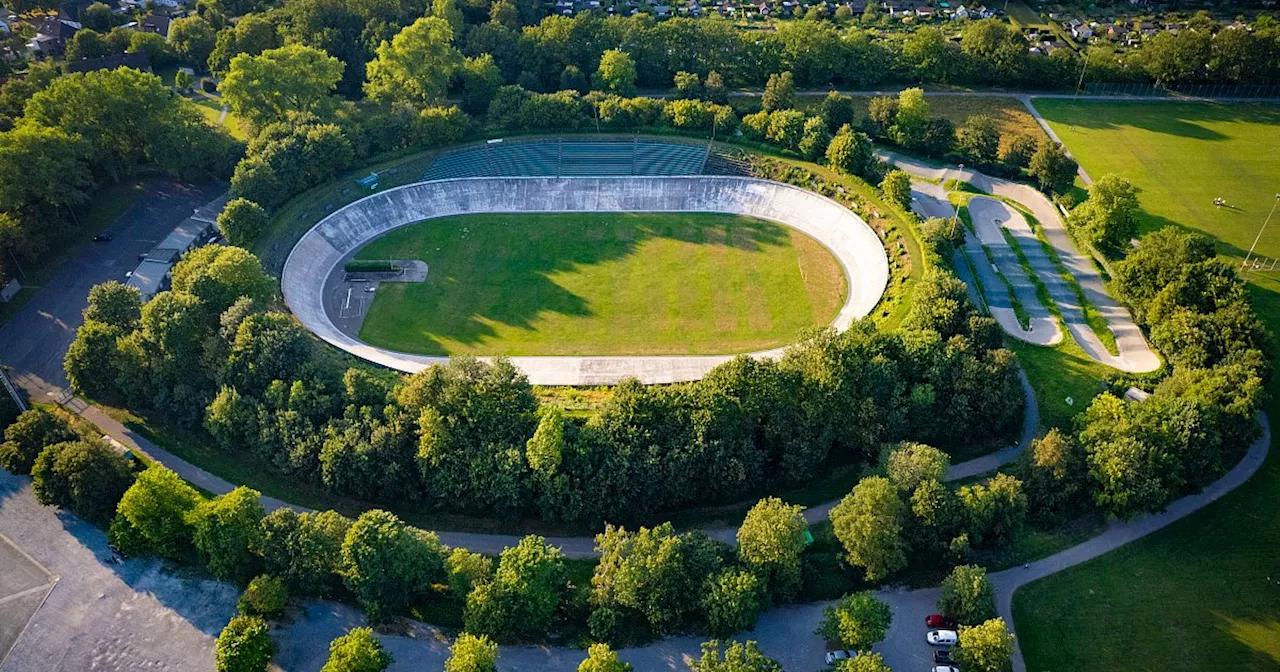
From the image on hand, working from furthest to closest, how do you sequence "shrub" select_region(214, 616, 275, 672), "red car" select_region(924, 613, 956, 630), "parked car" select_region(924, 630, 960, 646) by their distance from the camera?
"red car" select_region(924, 613, 956, 630) < "parked car" select_region(924, 630, 960, 646) < "shrub" select_region(214, 616, 275, 672)

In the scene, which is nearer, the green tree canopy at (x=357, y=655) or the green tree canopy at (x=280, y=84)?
the green tree canopy at (x=357, y=655)

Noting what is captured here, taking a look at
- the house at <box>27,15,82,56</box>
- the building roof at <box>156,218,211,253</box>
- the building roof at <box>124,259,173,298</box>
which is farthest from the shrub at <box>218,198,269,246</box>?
the house at <box>27,15,82,56</box>

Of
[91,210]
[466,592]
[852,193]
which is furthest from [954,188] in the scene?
[91,210]

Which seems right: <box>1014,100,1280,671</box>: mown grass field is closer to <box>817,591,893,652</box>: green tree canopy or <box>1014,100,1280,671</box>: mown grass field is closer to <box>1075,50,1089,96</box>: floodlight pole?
<box>817,591,893,652</box>: green tree canopy

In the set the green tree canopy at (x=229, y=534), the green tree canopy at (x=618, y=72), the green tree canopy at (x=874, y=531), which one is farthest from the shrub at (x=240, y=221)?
the green tree canopy at (x=874, y=531)

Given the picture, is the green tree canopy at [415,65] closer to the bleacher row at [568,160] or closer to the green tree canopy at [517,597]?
the bleacher row at [568,160]
